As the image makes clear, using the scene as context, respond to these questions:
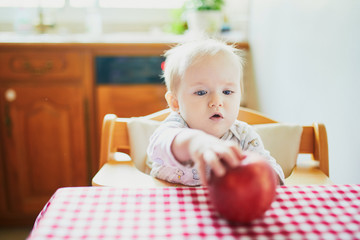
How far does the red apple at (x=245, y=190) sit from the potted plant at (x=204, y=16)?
64.4 inches

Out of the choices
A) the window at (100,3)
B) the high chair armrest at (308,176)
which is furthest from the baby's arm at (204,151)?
the window at (100,3)

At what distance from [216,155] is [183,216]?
0.10m

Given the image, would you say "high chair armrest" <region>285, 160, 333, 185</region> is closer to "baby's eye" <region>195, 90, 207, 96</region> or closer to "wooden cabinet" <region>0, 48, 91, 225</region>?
"baby's eye" <region>195, 90, 207, 96</region>

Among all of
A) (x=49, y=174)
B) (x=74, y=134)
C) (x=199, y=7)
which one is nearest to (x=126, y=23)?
(x=199, y=7)

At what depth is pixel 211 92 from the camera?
783 millimetres

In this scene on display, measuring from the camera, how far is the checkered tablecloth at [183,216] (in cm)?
45

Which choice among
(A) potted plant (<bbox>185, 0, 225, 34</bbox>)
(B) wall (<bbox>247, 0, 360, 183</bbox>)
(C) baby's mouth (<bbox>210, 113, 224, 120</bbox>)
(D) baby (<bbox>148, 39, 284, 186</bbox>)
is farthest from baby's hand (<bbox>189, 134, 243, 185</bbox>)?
(A) potted plant (<bbox>185, 0, 225, 34</bbox>)

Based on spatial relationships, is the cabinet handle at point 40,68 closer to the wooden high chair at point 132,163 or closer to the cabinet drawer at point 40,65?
the cabinet drawer at point 40,65

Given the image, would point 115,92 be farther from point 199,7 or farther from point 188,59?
point 188,59

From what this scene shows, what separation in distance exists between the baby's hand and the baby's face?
261 millimetres

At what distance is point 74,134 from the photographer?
6.29ft

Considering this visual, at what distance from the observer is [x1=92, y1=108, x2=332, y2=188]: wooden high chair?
2.70 feet

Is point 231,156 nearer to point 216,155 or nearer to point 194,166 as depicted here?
point 216,155

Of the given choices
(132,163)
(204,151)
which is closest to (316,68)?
(132,163)
